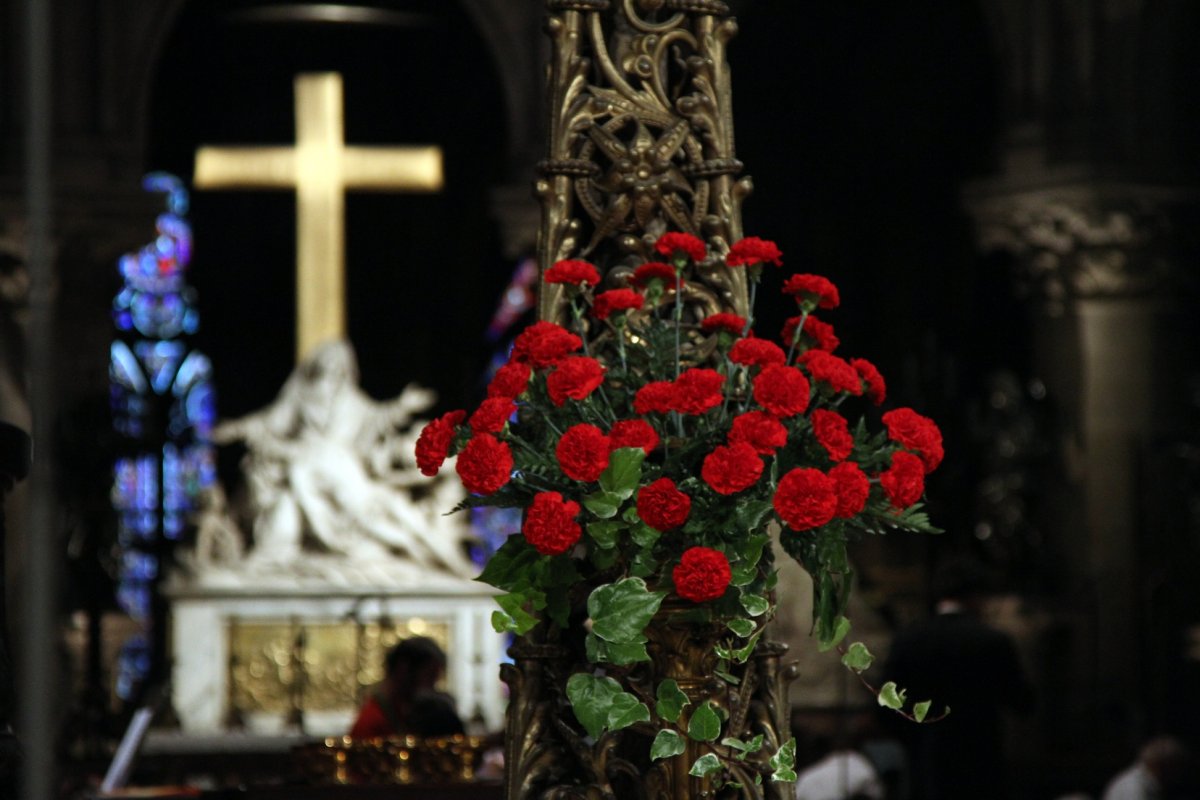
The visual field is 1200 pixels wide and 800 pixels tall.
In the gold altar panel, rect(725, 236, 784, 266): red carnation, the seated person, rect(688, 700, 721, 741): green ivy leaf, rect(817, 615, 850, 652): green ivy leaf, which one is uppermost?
rect(725, 236, 784, 266): red carnation

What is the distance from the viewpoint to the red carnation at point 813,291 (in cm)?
385

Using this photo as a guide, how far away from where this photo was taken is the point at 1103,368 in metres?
13.7

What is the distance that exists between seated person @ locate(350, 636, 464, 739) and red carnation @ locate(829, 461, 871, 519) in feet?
10.9

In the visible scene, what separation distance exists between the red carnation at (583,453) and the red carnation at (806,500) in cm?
27

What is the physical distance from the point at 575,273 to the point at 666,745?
29.1 inches

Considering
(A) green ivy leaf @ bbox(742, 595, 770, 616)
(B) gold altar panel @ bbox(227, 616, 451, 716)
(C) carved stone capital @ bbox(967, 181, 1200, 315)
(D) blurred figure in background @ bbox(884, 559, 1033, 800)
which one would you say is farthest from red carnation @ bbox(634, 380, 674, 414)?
(C) carved stone capital @ bbox(967, 181, 1200, 315)

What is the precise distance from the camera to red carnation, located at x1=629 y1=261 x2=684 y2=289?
381cm

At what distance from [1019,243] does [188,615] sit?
17.1ft

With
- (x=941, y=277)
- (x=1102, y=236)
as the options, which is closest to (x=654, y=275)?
(x=1102, y=236)

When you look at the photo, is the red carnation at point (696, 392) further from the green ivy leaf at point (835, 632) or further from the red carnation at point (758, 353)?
the green ivy leaf at point (835, 632)

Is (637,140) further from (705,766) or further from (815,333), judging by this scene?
(705,766)

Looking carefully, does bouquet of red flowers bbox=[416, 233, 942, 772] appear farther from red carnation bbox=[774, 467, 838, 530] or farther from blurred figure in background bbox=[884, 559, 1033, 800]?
blurred figure in background bbox=[884, 559, 1033, 800]

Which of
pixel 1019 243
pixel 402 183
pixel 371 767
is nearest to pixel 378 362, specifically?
pixel 402 183

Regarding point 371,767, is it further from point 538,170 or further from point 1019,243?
point 1019,243
